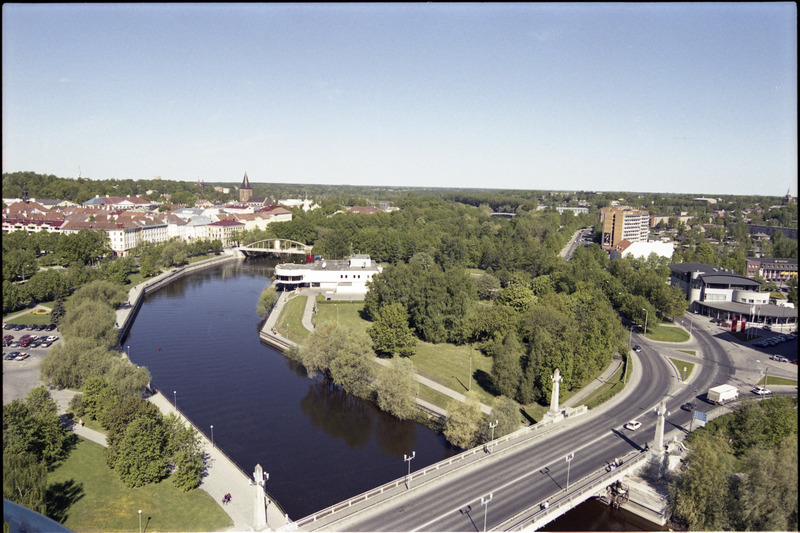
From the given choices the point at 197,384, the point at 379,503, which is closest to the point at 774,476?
the point at 379,503

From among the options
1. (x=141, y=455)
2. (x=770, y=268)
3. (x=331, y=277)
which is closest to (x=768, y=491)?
(x=141, y=455)

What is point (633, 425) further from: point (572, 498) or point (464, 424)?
point (572, 498)

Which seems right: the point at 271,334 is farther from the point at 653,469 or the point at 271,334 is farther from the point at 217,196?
the point at 217,196

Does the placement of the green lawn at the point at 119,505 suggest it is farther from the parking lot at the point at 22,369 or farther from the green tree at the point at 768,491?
the green tree at the point at 768,491

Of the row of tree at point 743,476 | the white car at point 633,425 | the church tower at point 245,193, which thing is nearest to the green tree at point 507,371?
the white car at point 633,425

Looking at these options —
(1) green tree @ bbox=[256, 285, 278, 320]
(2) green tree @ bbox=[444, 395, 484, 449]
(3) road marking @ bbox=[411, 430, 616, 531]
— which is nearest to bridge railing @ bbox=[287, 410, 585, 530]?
(3) road marking @ bbox=[411, 430, 616, 531]

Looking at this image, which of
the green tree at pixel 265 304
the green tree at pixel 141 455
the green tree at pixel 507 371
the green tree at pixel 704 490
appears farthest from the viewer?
the green tree at pixel 265 304
